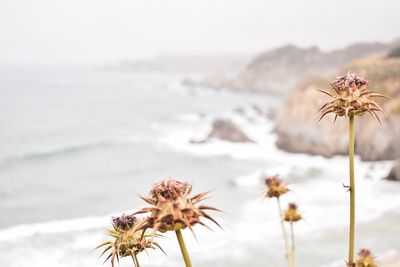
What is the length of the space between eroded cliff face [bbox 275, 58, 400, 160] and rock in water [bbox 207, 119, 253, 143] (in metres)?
5.39

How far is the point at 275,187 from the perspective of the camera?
12039mm

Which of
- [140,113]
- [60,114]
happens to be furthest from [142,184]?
[60,114]

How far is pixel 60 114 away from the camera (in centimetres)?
13088

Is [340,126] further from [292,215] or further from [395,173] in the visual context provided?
[292,215]

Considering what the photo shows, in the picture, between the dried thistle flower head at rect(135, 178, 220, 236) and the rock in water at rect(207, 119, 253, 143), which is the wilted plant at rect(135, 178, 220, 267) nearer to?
the dried thistle flower head at rect(135, 178, 220, 236)

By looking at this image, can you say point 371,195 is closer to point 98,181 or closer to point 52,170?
point 98,181

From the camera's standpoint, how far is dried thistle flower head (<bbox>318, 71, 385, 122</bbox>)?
5910 millimetres

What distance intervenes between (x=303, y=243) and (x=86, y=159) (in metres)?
46.3

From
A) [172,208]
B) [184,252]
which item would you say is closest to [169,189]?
[172,208]

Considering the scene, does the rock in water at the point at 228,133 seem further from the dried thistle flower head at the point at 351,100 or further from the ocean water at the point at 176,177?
the dried thistle flower head at the point at 351,100

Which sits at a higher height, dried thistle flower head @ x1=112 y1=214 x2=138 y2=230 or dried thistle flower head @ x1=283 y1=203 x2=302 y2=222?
dried thistle flower head @ x1=283 y1=203 x2=302 y2=222

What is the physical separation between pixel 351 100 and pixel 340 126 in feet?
184

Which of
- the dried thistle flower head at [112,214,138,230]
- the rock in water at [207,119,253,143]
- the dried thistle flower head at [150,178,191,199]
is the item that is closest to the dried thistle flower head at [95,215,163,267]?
the dried thistle flower head at [112,214,138,230]

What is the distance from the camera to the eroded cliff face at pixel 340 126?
5494cm
